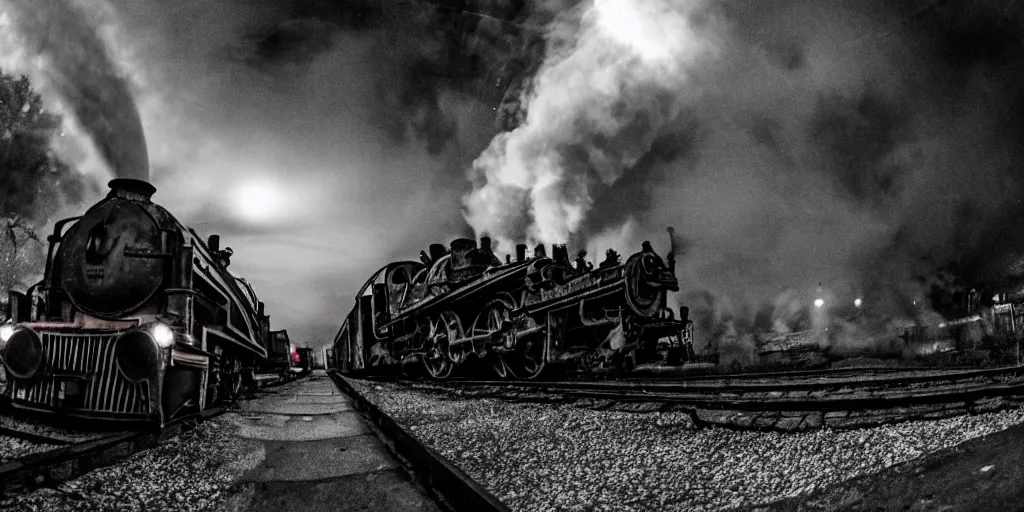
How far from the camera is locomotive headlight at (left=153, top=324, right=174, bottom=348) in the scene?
12.2 ft

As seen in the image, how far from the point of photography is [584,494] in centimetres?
207

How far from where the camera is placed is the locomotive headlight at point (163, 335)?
147 inches

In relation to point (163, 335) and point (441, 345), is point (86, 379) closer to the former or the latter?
point (163, 335)

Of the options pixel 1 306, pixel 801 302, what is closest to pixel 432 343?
pixel 1 306

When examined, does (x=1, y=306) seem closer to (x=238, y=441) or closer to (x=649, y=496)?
(x=238, y=441)

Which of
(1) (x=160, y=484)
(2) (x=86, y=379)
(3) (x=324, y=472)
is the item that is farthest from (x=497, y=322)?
(1) (x=160, y=484)

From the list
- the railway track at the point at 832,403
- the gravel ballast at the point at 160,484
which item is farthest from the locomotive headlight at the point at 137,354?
the railway track at the point at 832,403

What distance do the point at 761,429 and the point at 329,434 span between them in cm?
298

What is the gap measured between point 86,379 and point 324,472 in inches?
104

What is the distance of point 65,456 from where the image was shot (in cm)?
228

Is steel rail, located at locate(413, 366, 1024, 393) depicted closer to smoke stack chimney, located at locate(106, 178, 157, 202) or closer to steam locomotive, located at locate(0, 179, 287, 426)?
steam locomotive, located at locate(0, 179, 287, 426)

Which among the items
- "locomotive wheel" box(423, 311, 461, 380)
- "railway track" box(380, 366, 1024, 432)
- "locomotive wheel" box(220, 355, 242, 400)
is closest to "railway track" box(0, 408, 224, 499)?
"locomotive wheel" box(220, 355, 242, 400)

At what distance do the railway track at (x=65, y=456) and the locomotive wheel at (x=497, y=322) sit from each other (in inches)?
185

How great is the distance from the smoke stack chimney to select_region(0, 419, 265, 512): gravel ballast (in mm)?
2643
